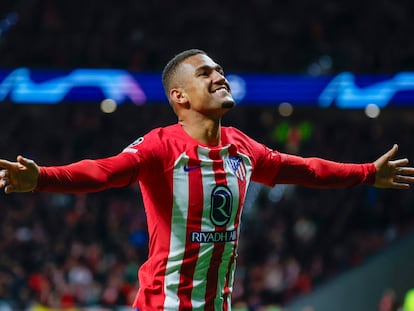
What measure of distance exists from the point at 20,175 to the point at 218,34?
1350cm

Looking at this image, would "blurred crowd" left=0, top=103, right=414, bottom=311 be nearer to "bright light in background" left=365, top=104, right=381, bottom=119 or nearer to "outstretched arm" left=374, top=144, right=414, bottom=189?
"bright light in background" left=365, top=104, right=381, bottom=119

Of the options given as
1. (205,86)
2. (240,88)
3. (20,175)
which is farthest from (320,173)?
(240,88)

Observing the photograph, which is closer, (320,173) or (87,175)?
(87,175)

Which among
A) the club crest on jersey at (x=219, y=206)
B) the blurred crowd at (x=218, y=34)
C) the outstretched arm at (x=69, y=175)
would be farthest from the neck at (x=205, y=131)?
the blurred crowd at (x=218, y=34)

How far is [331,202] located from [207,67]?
12.4 metres

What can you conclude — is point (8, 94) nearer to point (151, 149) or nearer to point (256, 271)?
point (256, 271)

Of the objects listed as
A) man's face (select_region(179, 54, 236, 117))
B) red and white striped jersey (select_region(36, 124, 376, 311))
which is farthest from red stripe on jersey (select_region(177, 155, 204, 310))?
man's face (select_region(179, 54, 236, 117))

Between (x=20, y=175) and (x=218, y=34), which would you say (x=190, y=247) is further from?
(x=218, y=34)

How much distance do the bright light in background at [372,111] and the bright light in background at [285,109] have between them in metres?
1.52

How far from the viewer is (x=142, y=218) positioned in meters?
15.7

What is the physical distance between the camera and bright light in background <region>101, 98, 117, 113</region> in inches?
631

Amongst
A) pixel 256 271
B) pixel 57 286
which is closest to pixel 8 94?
pixel 57 286

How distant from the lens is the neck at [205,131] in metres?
4.29

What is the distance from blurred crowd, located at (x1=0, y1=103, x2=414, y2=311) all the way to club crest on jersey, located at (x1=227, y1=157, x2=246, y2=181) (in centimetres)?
857
